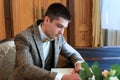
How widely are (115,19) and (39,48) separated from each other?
7.57ft

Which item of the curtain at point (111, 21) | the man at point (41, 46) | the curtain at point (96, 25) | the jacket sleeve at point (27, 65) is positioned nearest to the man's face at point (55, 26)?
the man at point (41, 46)

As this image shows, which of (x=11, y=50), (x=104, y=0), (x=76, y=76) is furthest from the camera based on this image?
(x=104, y=0)

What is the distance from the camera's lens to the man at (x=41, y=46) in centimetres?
147

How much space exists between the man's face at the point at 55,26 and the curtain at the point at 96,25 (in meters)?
2.02

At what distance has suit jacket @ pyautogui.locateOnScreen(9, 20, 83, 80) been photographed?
143cm

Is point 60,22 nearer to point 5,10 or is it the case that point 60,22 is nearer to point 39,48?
point 39,48

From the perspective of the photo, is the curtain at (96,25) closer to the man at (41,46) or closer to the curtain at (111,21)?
the curtain at (111,21)

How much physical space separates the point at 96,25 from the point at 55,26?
2.07 metres

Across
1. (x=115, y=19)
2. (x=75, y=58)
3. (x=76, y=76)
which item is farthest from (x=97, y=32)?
(x=76, y=76)

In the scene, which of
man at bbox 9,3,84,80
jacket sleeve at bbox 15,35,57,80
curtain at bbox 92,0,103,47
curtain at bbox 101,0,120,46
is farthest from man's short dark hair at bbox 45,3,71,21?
curtain at bbox 101,0,120,46

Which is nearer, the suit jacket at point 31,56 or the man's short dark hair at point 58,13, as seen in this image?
the suit jacket at point 31,56

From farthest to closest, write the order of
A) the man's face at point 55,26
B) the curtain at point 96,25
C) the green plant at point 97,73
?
the curtain at point 96,25 < the man's face at point 55,26 < the green plant at point 97,73

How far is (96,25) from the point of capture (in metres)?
3.64

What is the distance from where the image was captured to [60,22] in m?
1.64
